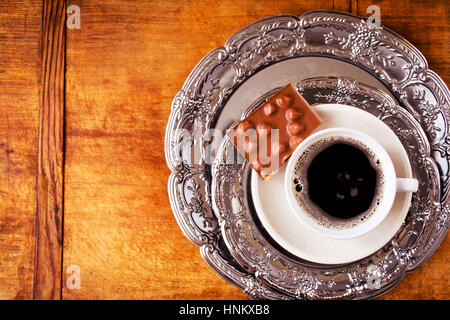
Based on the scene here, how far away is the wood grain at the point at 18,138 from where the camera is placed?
853 millimetres

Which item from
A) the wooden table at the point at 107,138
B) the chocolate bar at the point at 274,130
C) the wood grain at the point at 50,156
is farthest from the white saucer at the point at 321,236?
the wood grain at the point at 50,156

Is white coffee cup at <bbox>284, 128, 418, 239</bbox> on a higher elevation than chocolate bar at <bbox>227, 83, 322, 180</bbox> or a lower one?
lower

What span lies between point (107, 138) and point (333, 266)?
61 cm

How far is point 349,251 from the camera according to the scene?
0.72 metres

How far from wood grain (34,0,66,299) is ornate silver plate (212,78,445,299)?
0.41 m

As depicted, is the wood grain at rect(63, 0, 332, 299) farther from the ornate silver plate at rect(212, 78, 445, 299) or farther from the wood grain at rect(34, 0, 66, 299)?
the ornate silver plate at rect(212, 78, 445, 299)

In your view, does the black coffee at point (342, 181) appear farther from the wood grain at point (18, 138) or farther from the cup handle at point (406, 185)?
the wood grain at point (18, 138)

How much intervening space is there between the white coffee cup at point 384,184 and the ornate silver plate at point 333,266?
117 millimetres

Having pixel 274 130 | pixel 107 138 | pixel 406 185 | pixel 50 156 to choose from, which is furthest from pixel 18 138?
pixel 406 185

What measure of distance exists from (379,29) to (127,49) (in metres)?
0.59

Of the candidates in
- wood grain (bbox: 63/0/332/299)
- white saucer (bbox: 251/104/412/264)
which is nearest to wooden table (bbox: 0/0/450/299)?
wood grain (bbox: 63/0/332/299)

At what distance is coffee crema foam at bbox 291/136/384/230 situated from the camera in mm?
704

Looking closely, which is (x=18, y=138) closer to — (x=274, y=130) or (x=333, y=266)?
(x=274, y=130)

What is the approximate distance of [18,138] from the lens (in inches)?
33.7
